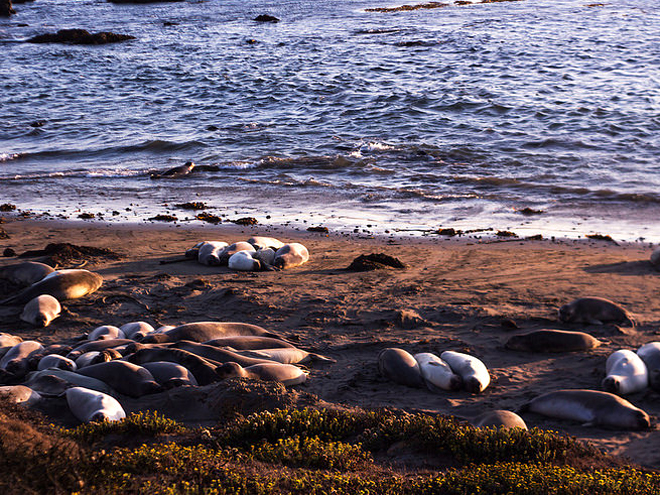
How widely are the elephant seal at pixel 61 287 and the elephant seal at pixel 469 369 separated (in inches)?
179

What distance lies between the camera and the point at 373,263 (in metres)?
8.99

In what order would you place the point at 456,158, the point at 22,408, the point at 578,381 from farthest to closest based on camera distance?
the point at 456,158 < the point at 578,381 < the point at 22,408

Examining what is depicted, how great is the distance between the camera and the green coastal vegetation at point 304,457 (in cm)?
360

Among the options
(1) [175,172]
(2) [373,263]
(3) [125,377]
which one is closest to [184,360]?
(3) [125,377]

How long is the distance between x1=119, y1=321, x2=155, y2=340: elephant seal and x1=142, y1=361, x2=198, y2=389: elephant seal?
1046 mm

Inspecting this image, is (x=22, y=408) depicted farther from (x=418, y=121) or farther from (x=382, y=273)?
(x=418, y=121)

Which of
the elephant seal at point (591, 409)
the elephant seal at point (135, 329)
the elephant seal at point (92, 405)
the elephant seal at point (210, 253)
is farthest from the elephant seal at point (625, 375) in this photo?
the elephant seal at point (210, 253)

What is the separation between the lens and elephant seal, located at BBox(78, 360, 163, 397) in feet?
18.5

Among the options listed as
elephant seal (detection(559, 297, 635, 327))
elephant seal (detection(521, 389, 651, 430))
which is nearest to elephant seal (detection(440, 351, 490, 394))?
elephant seal (detection(521, 389, 651, 430))

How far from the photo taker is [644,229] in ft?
34.9

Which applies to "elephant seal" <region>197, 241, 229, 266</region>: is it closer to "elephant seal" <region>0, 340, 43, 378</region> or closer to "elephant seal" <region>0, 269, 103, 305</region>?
"elephant seal" <region>0, 269, 103, 305</region>

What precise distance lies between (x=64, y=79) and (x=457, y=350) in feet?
86.0

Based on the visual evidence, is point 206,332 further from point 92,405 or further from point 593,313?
point 593,313

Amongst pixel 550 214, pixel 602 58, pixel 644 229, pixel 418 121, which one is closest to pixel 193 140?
pixel 418 121
